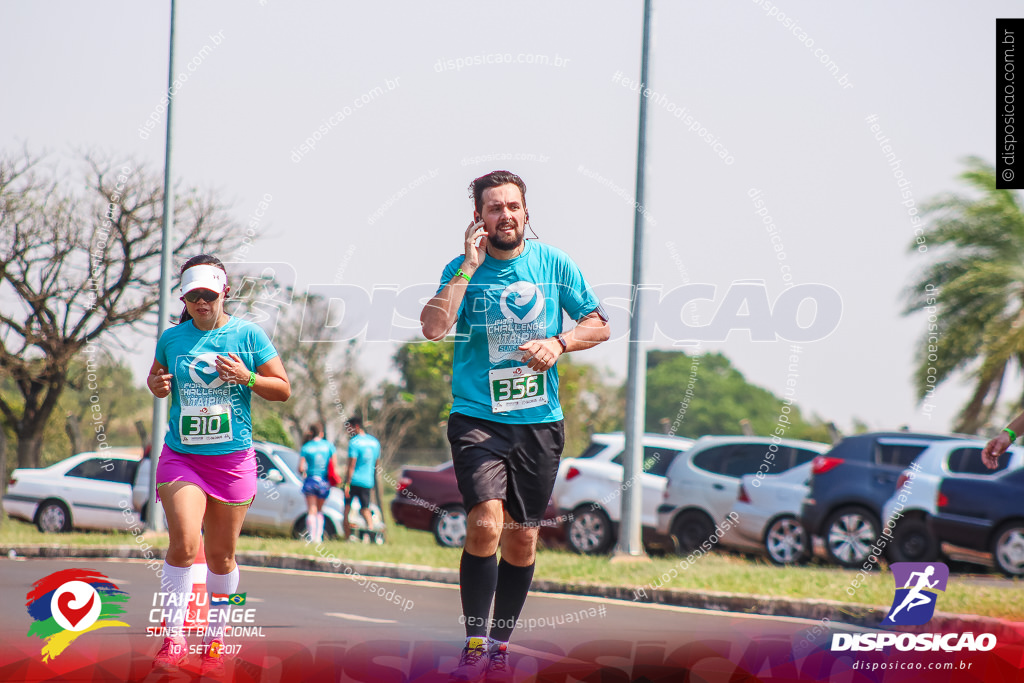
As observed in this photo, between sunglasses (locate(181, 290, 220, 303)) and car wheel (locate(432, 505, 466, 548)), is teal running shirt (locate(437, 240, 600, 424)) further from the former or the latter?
car wheel (locate(432, 505, 466, 548))

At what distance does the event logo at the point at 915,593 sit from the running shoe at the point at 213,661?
343 cm

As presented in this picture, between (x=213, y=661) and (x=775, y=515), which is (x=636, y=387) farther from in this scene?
(x=213, y=661)

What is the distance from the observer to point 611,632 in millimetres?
6719

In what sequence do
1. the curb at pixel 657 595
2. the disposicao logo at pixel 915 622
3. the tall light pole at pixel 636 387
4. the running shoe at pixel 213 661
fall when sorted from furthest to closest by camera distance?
the tall light pole at pixel 636 387, the curb at pixel 657 595, the disposicao logo at pixel 915 622, the running shoe at pixel 213 661


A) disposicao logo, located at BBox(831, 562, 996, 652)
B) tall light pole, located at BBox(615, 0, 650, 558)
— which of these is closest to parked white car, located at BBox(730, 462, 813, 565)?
tall light pole, located at BBox(615, 0, 650, 558)

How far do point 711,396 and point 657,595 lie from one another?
68267mm

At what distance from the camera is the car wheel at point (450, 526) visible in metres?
13.4

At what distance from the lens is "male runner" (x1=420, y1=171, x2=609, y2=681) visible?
440 cm

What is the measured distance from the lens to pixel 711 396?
75750 millimetres

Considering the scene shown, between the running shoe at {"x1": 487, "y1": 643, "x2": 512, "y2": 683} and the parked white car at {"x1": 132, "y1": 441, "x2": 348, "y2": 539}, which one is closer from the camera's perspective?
the running shoe at {"x1": 487, "y1": 643, "x2": 512, "y2": 683}

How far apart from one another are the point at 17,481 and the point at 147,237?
3668mm

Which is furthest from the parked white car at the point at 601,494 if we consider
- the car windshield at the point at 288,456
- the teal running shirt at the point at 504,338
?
the teal running shirt at the point at 504,338

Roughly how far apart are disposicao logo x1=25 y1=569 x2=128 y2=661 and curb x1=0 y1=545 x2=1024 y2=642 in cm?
437

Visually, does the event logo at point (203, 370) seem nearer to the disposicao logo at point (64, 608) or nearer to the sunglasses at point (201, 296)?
the sunglasses at point (201, 296)
